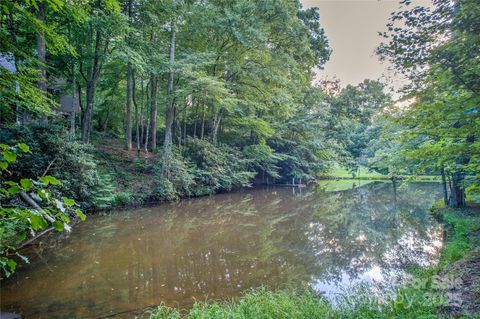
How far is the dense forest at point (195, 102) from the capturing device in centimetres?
407

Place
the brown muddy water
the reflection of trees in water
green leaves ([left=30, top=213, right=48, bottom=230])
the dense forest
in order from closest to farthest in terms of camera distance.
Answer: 1. green leaves ([left=30, top=213, right=48, bottom=230])
2. the dense forest
3. the brown muddy water
4. the reflection of trees in water

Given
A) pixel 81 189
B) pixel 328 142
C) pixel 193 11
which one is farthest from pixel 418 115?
pixel 328 142

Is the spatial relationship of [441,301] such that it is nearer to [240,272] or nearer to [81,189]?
[240,272]

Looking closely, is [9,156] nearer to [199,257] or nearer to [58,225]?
[58,225]

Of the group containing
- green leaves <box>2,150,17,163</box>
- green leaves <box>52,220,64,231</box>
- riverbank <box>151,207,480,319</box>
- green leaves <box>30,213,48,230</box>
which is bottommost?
riverbank <box>151,207,480,319</box>

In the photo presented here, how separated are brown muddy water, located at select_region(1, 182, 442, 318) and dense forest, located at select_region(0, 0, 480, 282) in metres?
0.96

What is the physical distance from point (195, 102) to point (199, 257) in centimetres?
1490

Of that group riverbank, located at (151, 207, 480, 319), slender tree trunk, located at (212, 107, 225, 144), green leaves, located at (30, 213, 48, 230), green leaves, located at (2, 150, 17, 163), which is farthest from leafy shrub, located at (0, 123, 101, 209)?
slender tree trunk, located at (212, 107, 225, 144)

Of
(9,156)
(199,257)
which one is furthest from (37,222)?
(199,257)

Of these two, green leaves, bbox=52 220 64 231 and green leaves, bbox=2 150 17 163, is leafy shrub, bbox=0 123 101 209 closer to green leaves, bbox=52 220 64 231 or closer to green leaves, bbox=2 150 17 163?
green leaves, bbox=2 150 17 163

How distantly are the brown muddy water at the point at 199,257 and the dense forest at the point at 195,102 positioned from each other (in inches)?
37.8

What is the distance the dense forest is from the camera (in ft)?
13.3

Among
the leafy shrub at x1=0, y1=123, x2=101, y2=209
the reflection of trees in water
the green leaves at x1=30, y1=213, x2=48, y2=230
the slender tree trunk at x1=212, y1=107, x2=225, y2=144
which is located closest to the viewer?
the green leaves at x1=30, y1=213, x2=48, y2=230

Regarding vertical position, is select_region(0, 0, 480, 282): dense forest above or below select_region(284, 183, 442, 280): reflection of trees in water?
above
